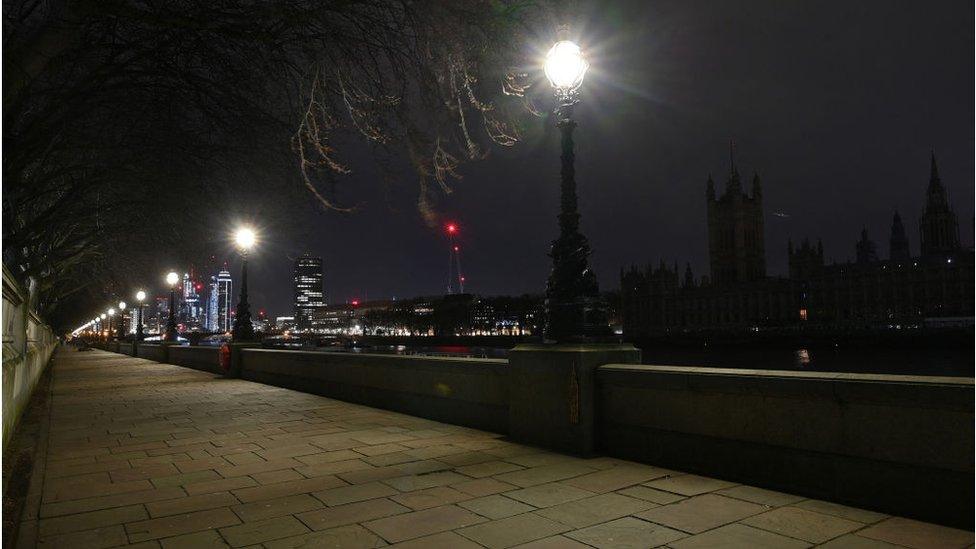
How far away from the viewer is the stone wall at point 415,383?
9.75 metres

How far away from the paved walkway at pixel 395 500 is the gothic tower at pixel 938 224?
179 metres

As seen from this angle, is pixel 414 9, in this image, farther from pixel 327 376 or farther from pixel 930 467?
pixel 327 376

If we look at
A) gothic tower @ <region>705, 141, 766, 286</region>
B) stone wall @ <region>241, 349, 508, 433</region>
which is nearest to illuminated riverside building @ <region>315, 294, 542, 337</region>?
gothic tower @ <region>705, 141, 766, 286</region>

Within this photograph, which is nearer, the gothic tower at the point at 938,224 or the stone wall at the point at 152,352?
the stone wall at the point at 152,352

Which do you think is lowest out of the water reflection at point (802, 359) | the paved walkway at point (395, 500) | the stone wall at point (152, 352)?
the water reflection at point (802, 359)

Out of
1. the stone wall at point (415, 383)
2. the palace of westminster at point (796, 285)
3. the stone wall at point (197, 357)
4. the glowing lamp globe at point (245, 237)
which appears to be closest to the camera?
the stone wall at point (415, 383)

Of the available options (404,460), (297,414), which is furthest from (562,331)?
(297,414)

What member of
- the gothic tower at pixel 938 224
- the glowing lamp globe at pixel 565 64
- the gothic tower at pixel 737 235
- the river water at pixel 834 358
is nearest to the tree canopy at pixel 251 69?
the glowing lamp globe at pixel 565 64

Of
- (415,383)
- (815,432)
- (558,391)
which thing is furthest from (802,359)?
(815,432)

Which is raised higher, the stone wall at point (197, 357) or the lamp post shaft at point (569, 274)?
the lamp post shaft at point (569, 274)

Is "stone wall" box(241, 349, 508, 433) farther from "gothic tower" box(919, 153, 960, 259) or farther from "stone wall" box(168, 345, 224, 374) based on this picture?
A: "gothic tower" box(919, 153, 960, 259)

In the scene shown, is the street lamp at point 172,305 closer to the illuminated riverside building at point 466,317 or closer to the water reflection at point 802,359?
the water reflection at point 802,359

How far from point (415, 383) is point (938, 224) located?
184435 mm

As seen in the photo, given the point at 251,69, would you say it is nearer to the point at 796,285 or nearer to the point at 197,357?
the point at 197,357
